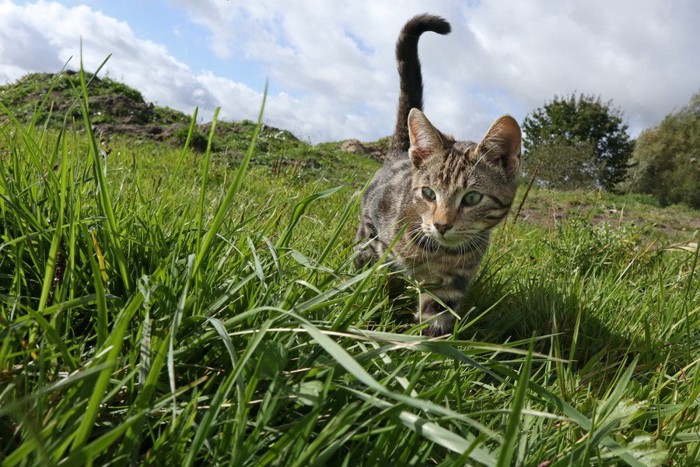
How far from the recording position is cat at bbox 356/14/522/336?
254 centimetres

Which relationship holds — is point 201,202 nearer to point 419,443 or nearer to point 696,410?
point 419,443

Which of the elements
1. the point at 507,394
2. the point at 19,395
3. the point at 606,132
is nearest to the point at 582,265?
the point at 507,394

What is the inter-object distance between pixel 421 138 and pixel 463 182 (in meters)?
0.44

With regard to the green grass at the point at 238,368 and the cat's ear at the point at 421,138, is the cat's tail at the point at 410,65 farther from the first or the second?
the green grass at the point at 238,368

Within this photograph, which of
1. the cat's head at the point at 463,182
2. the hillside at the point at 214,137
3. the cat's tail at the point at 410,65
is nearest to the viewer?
the cat's head at the point at 463,182

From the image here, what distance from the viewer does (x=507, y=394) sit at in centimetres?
139

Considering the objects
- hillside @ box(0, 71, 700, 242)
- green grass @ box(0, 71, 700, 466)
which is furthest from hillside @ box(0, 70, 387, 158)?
green grass @ box(0, 71, 700, 466)

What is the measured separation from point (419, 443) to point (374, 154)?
16503 mm

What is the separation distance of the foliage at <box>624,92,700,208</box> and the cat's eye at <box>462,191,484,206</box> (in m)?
35.4

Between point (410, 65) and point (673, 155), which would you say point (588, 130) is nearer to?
point (673, 155)

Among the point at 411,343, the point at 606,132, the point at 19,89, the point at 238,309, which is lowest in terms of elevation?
the point at 238,309

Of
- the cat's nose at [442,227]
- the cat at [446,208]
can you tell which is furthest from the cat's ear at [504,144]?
the cat's nose at [442,227]

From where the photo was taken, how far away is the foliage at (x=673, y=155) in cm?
3228

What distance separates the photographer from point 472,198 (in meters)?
2.69
